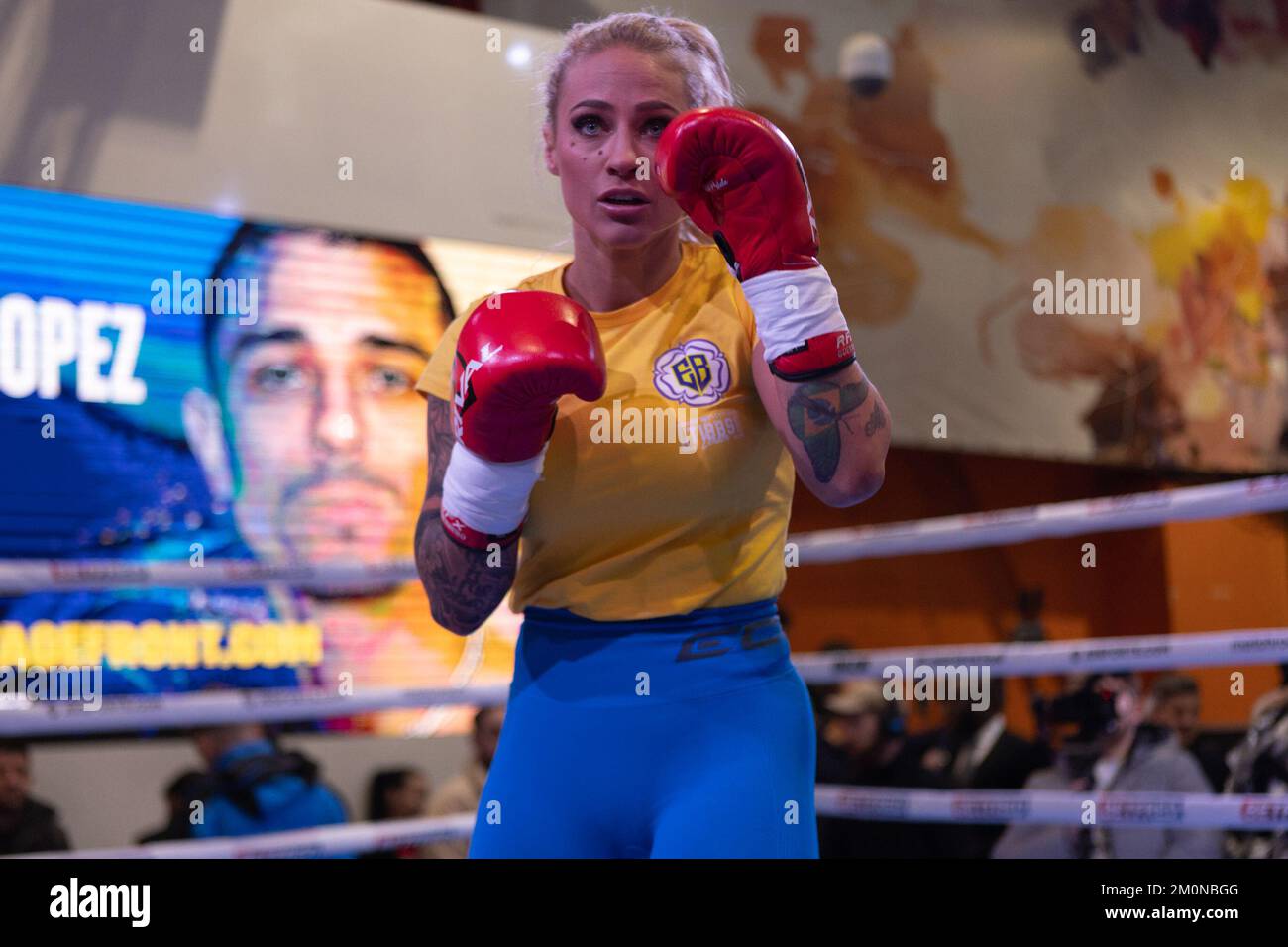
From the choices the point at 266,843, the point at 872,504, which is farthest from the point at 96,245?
the point at 872,504

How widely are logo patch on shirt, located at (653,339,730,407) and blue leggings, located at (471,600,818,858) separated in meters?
0.24

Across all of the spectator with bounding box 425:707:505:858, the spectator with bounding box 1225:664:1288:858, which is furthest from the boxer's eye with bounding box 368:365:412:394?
the spectator with bounding box 1225:664:1288:858

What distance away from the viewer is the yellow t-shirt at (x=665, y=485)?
1332 millimetres

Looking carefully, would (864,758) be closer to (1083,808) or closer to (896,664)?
(896,664)

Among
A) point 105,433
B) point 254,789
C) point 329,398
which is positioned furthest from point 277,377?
point 254,789

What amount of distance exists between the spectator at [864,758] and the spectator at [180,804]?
2031mm

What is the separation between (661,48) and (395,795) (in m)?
3.54

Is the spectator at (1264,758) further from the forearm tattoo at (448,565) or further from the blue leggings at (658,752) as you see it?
the forearm tattoo at (448,565)

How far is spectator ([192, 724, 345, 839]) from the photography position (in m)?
3.86

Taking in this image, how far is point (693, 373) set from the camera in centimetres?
137

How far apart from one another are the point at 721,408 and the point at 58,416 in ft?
10.8

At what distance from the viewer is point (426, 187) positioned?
480cm

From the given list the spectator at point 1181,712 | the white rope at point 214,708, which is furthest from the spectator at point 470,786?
the spectator at point 1181,712
